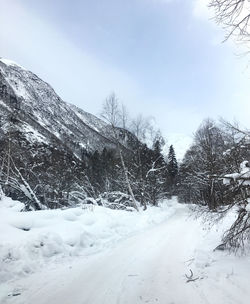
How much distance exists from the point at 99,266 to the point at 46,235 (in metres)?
2.29

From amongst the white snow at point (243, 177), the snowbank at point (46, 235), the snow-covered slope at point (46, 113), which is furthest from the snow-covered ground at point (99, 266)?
the snow-covered slope at point (46, 113)

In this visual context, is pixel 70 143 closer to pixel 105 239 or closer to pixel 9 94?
pixel 9 94

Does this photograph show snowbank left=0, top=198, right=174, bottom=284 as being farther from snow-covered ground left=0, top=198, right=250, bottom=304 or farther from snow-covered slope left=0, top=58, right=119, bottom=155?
snow-covered slope left=0, top=58, right=119, bottom=155

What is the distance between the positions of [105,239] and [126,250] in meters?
2.34

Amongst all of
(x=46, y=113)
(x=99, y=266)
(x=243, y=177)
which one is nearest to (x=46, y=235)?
(x=99, y=266)

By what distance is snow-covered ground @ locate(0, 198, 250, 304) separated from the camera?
5598 mm

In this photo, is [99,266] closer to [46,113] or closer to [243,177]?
[243,177]

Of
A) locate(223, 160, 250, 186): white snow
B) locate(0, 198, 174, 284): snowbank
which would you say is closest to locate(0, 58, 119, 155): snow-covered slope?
locate(0, 198, 174, 284): snowbank

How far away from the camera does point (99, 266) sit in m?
8.07

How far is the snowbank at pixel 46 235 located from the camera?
25.6ft

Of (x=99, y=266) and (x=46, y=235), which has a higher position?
(x=46, y=235)

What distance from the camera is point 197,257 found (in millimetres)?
8273

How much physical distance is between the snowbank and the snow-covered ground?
25 mm

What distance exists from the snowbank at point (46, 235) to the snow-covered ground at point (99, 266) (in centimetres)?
2
